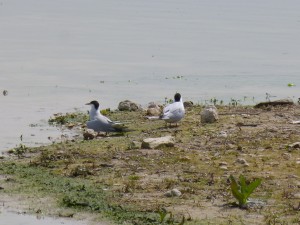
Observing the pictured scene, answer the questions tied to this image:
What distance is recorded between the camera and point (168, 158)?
1104 centimetres

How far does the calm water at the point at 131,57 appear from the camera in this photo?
1673 cm

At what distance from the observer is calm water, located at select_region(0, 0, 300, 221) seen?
1673 centimetres

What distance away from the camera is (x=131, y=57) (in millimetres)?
22484

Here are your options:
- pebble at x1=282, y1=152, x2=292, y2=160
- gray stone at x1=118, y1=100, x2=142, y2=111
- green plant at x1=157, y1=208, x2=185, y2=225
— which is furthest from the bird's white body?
green plant at x1=157, y1=208, x2=185, y2=225

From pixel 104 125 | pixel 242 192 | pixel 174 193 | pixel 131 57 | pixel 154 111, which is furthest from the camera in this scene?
pixel 131 57

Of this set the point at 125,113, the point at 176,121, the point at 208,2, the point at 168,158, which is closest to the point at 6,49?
the point at 125,113

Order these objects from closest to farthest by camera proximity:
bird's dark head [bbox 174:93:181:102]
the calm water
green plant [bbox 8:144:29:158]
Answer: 1. green plant [bbox 8:144:29:158]
2. bird's dark head [bbox 174:93:181:102]
3. the calm water

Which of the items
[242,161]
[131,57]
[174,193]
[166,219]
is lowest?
[166,219]

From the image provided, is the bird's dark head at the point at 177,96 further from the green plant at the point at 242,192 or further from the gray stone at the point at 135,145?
the green plant at the point at 242,192

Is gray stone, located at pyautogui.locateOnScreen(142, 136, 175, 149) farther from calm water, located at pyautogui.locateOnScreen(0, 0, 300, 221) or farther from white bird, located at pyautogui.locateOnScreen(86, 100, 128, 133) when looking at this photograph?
calm water, located at pyautogui.locateOnScreen(0, 0, 300, 221)

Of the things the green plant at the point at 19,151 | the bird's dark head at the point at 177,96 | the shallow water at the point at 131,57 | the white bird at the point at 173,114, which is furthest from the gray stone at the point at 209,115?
the green plant at the point at 19,151

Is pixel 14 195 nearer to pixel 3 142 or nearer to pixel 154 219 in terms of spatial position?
pixel 154 219

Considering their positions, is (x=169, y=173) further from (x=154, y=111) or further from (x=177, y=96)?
(x=154, y=111)

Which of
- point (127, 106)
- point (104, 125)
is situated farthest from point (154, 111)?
point (104, 125)
